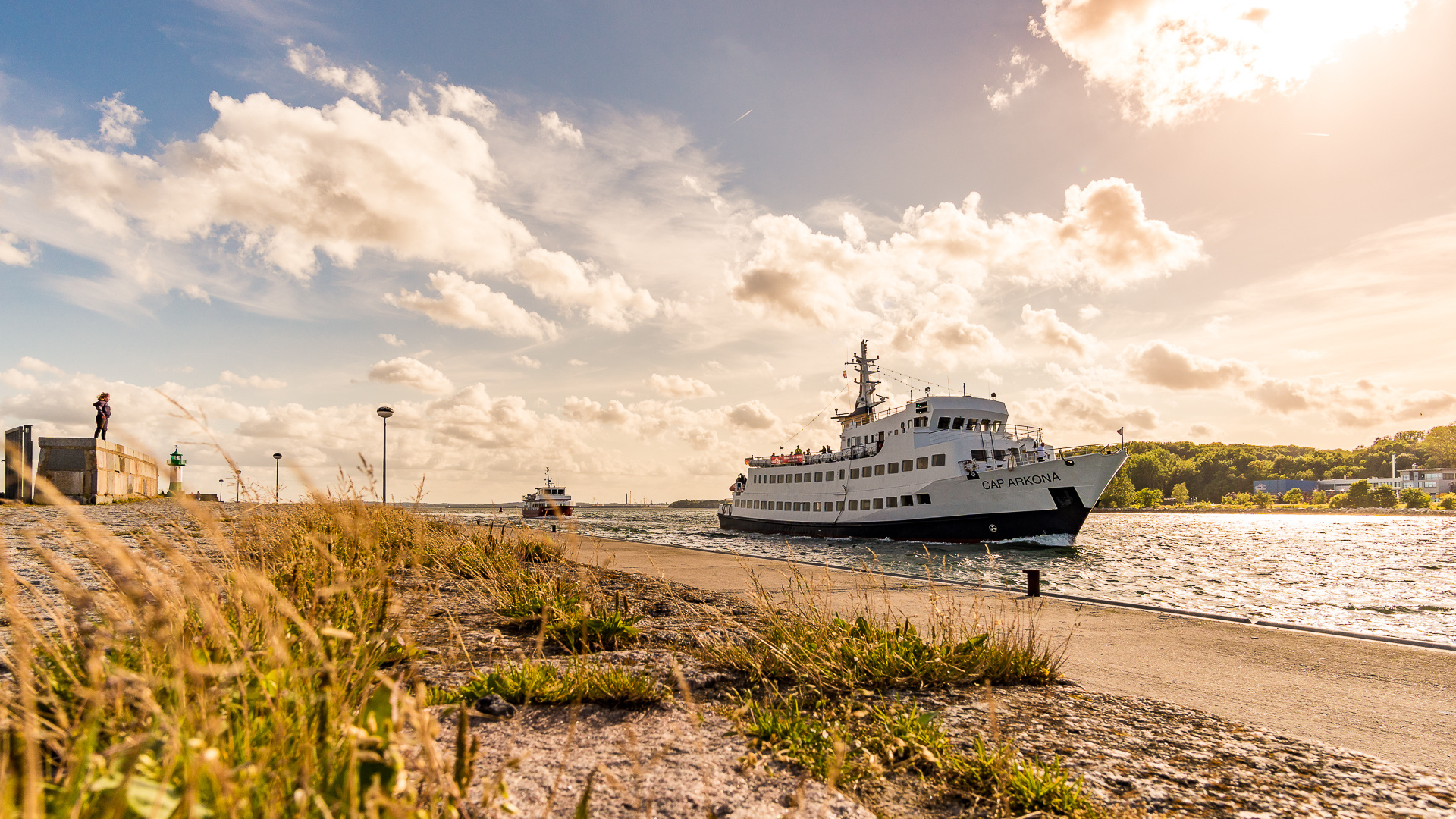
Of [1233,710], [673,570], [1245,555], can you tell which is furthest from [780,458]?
[1233,710]

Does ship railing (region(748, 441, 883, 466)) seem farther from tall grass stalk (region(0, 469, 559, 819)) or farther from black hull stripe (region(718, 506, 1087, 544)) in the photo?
tall grass stalk (region(0, 469, 559, 819))

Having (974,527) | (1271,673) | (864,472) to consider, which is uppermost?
(864,472)

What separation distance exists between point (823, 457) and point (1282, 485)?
14582 cm

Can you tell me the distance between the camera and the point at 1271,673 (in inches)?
194

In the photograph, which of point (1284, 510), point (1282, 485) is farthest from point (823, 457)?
point (1282, 485)

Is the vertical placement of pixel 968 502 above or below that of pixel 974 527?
above

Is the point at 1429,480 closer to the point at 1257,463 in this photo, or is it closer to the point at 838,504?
the point at 1257,463

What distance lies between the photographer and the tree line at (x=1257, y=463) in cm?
13725

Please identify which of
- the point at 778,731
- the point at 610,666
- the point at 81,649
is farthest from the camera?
the point at 610,666

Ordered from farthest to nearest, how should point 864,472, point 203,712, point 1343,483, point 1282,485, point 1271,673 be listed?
point 1343,483 → point 1282,485 → point 864,472 → point 1271,673 → point 203,712

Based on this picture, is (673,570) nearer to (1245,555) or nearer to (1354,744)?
(1354,744)

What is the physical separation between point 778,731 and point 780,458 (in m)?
41.5

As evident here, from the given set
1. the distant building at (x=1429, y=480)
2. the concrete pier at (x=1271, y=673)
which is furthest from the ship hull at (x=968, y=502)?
the distant building at (x=1429, y=480)

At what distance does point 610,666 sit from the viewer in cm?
382
